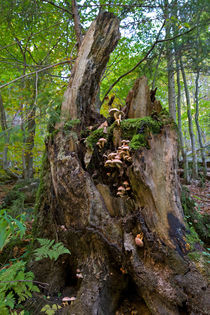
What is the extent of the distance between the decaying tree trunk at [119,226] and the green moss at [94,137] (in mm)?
85

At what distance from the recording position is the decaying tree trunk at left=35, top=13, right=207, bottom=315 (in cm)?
224

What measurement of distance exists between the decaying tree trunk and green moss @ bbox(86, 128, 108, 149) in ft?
0.28

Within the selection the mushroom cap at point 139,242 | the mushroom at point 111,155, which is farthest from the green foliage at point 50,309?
the mushroom at point 111,155

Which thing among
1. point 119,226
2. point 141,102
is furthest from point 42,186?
point 141,102

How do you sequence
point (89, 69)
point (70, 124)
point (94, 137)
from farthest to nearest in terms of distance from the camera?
point (89, 69), point (70, 124), point (94, 137)

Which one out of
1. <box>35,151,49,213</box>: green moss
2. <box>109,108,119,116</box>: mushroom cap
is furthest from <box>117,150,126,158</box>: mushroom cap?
<box>35,151,49,213</box>: green moss

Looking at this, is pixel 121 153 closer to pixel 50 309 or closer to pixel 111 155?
pixel 111 155

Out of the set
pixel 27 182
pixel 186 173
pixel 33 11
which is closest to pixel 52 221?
pixel 27 182

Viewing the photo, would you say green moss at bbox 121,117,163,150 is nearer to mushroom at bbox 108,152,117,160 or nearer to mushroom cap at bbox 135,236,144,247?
mushroom at bbox 108,152,117,160

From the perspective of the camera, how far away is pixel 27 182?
26.6ft

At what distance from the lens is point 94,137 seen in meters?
3.49

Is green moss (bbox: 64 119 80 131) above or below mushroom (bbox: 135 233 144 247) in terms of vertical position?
above

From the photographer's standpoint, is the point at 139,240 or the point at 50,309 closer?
the point at 50,309

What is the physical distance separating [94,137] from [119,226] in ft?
5.60
